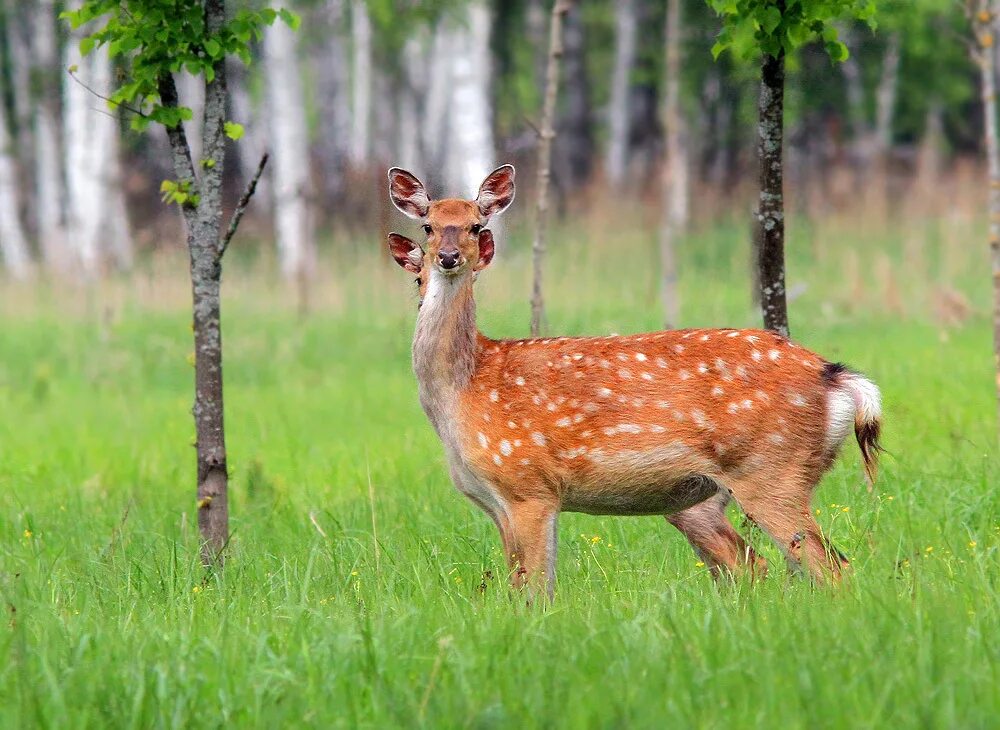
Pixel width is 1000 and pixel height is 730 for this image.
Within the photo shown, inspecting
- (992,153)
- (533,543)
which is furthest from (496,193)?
(992,153)

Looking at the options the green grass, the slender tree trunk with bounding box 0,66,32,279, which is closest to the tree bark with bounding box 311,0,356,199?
the slender tree trunk with bounding box 0,66,32,279

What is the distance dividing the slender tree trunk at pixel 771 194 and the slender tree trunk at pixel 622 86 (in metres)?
19.2

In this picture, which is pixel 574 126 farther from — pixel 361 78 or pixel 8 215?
pixel 8 215

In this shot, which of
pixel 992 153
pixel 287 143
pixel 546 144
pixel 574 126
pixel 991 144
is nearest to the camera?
pixel 992 153

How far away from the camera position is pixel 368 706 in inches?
157

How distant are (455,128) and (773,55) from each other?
1399cm

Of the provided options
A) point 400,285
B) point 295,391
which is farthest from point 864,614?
point 400,285

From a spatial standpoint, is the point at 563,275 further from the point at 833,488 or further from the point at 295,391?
the point at 833,488

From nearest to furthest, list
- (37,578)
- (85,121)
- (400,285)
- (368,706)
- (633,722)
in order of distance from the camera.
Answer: (633,722), (368,706), (37,578), (400,285), (85,121)

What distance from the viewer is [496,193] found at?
6.24 m

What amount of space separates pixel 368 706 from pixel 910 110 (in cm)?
3212

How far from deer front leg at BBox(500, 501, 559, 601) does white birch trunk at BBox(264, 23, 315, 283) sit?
13.3m

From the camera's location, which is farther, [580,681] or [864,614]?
[864,614]

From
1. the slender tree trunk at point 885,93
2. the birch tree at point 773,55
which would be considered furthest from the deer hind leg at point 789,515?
the slender tree trunk at point 885,93
